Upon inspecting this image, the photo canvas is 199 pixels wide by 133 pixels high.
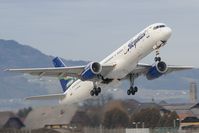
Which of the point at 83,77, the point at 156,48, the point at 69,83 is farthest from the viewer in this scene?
the point at 69,83

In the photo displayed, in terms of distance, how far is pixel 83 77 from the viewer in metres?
56.1

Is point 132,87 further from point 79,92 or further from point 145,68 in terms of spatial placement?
point 79,92

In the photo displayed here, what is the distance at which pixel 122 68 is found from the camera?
5422 cm

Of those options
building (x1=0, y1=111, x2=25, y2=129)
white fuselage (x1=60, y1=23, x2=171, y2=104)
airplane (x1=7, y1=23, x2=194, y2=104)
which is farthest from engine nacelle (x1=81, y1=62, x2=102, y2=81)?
building (x1=0, y1=111, x2=25, y2=129)

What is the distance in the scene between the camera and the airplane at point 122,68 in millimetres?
53000

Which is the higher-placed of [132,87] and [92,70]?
[92,70]

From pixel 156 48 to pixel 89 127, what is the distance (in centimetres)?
1302

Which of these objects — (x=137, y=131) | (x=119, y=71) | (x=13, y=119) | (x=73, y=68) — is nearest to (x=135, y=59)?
(x=119, y=71)

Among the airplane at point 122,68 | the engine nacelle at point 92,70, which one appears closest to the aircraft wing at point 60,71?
the airplane at point 122,68

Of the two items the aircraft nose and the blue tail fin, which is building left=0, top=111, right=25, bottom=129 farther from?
the aircraft nose

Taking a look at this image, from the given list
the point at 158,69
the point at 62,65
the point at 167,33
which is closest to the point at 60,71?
the point at 158,69

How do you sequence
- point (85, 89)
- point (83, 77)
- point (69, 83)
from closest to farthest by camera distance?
point (83, 77) → point (85, 89) → point (69, 83)

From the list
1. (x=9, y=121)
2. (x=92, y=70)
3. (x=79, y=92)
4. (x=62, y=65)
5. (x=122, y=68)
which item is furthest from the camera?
(x=62, y=65)

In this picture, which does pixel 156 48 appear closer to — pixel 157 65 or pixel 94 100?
pixel 157 65
